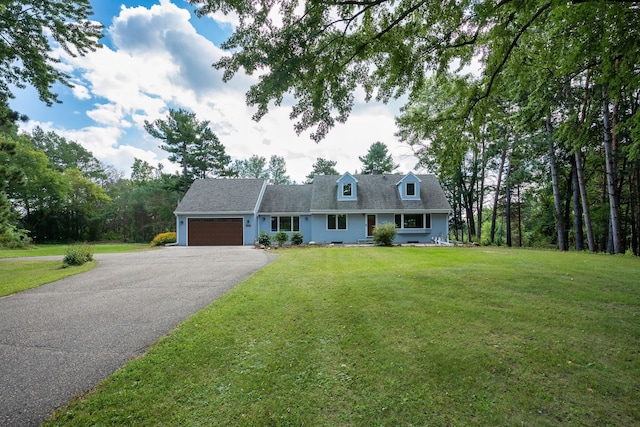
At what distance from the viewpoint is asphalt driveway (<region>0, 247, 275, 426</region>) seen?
2641mm

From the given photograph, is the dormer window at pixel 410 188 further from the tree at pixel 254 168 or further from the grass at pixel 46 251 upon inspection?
the tree at pixel 254 168

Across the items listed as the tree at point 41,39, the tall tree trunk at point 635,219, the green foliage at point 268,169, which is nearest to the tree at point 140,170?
the green foliage at point 268,169

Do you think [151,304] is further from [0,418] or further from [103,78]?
[103,78]

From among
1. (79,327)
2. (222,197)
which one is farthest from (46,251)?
(79,327)

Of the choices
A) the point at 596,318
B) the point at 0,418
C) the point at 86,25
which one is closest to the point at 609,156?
the point at 596,318

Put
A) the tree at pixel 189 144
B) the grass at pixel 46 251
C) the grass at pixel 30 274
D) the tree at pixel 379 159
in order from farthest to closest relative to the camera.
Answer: the tree at pixel 379 159, the tree at pixel 189 144, the grass at pixel 46 251, the grass at pixel 30 274

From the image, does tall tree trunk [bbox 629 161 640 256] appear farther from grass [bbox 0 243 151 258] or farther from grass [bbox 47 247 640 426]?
grass [bbox 0 243 151 258]

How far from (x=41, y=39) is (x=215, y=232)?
1443 cm

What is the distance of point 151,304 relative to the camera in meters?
5.31

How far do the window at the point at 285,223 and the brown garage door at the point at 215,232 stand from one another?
2.58 m

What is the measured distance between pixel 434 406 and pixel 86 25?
12.8 metres

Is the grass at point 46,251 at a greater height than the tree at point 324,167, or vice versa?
the tree at point 324,167

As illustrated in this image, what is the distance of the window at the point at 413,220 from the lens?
20438 millimetres

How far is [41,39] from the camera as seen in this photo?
814cm
